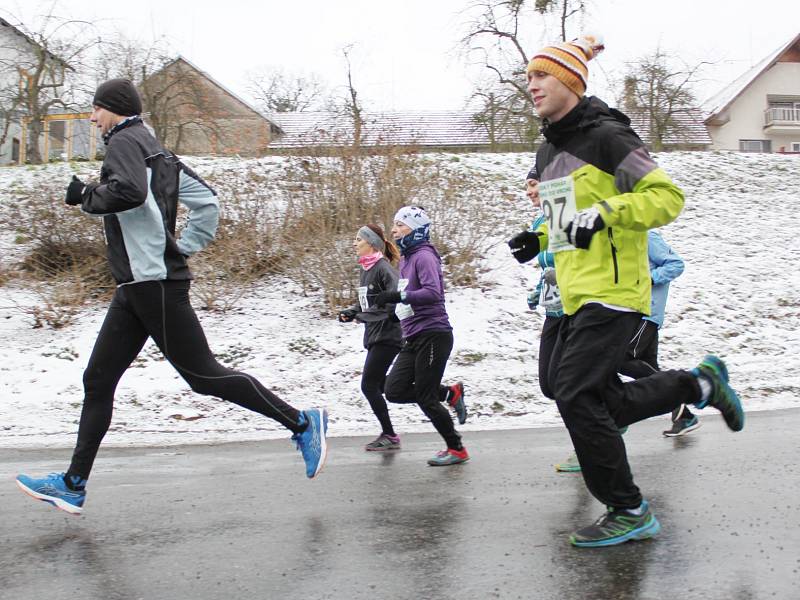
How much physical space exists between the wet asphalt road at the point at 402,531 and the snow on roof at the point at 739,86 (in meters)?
49.4

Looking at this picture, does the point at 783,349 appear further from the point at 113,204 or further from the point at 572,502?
the point at 113,204

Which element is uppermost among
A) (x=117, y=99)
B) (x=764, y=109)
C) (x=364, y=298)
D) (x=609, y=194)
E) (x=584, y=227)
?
(x=764, y=109)

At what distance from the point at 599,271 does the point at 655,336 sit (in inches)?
145

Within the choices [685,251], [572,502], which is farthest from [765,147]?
[572,502]

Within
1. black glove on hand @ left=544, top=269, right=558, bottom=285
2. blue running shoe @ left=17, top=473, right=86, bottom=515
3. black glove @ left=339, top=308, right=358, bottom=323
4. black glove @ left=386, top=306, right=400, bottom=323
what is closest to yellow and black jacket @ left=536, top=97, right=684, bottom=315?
black glove on hand @ left=544, top=269, right=558, bottom=285

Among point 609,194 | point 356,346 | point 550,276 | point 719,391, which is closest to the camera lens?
point 609,194

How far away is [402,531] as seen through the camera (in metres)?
4.19

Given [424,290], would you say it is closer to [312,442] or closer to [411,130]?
[312,442]

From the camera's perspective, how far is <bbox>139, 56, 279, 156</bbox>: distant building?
2123cm

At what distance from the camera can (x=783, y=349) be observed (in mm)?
11703

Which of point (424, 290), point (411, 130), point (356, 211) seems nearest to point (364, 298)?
point (424, 290)

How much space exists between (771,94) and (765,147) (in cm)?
322

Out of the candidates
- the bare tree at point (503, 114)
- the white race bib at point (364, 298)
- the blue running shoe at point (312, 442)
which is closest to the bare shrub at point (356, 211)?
the white race bib at point (364, 298)

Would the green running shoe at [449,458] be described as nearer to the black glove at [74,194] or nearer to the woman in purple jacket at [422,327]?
the woman in purple jacket at [422,327]
